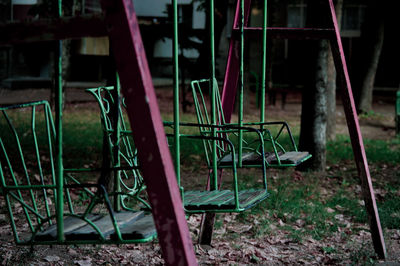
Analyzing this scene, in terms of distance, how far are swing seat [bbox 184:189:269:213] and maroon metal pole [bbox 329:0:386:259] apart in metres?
1.32

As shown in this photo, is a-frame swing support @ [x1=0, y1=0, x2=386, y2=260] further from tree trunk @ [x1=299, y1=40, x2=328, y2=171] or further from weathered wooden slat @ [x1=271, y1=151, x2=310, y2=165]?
tree trunk @ [x1=299, y1=40, x2=328, y2=171]

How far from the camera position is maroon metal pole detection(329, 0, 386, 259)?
502 centimetres

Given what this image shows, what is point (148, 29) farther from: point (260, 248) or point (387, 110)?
point (260, 248)

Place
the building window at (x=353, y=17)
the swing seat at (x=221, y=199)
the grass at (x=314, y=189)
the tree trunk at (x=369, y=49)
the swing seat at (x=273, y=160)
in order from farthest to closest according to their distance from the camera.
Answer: the building window at (x=353, y=17) < the tree trunk at (x=369, y=49) < the grass at (x=314, y=189) < the swing seat at (x=273, y=160) < the swing seat at (x=221, y=199)

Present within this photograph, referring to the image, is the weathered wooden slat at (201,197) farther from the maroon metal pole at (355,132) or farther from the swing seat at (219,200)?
the maroon metal pole at (355,132)

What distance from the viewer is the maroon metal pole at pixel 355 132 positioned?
5023 millimetres

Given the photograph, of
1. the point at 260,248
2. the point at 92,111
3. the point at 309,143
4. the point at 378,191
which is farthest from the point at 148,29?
the point at 260,248

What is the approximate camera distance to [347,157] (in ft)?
34.1

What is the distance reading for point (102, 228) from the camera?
9.58ft

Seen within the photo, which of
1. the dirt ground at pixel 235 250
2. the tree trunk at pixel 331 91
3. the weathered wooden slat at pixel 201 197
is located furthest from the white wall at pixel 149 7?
the weathered wooden slat at pixel 201 197

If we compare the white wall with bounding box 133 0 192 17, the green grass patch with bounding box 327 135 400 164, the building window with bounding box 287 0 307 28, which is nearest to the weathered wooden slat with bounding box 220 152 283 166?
the green grass patch with bounding box 327 135 400 164

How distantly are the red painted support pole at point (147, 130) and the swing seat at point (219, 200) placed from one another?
1195 millimetres

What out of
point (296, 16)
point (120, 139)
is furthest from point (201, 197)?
point (296, 16)

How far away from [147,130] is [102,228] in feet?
2.55
